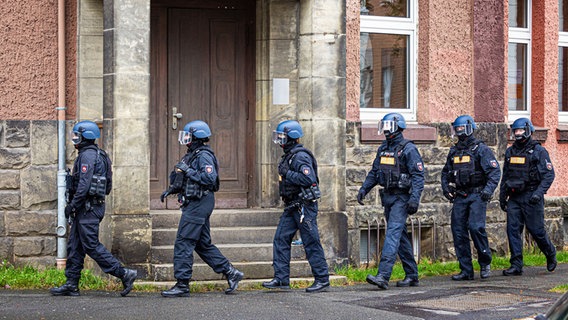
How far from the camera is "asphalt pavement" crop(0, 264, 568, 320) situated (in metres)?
8.98

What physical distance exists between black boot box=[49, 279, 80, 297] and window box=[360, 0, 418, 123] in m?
4.97

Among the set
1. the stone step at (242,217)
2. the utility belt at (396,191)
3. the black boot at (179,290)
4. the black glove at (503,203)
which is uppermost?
the utility belt at (396,191)

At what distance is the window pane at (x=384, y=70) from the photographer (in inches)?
531

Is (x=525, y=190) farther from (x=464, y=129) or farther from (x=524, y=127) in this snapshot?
(x=464, y=129)

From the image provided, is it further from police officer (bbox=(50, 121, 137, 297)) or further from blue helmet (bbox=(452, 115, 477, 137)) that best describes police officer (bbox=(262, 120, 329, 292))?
blue helmet (bbox=(452, 115, 477, 137))

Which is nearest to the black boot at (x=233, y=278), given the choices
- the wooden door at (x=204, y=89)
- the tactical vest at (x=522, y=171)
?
the wooden door at (x=204, y=89)

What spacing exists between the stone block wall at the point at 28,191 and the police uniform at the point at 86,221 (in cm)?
153

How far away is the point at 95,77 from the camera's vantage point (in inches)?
471

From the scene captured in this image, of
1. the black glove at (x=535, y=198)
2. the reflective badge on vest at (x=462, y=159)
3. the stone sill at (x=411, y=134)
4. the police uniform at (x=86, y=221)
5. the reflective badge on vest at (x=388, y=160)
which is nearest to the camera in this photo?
the police uniform at (x=86, y=221)

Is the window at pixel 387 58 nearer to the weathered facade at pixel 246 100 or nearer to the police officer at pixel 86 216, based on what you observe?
the weathered facade at pixel 246 100

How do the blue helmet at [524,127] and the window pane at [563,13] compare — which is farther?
the window pane at [563,13]

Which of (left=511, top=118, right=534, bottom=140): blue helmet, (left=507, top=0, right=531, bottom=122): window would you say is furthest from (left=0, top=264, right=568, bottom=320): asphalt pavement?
(left=507, top=0, right=531, bottom=122): window

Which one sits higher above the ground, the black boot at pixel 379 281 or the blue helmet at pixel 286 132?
the blue helmet at pixel 286 132

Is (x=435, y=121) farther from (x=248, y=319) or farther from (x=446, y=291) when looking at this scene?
(x=248, y=319)
